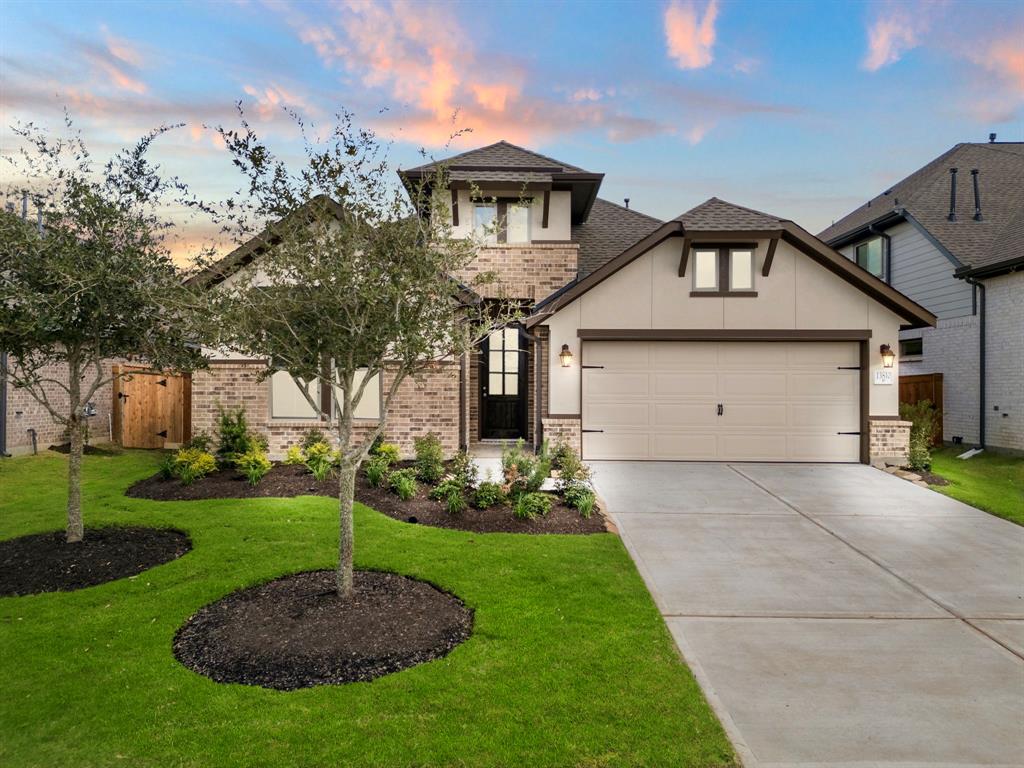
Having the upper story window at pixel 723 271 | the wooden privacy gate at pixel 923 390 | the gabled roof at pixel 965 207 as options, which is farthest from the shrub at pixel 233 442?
the gabled roof at pixel 965 207

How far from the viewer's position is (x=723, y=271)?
11.9 m

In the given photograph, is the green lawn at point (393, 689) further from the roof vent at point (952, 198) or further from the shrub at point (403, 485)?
the roof vent at point (952, 198)

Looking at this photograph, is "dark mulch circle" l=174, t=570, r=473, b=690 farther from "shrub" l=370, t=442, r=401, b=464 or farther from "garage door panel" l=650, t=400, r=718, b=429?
"garage door panel" l=650, t=400, r=718, b=429

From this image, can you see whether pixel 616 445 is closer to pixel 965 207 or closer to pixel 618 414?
pixel 618 414

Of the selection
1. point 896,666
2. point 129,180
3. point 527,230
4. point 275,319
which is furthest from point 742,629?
point 527,230

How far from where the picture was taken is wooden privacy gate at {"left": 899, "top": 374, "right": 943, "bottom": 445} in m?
15.0

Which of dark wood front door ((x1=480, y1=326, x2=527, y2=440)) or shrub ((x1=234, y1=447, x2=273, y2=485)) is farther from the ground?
dark wood front door ((x1=480, y1=326, x2=527, y2=440))

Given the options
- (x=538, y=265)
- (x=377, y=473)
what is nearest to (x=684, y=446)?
(x=538, y=265)

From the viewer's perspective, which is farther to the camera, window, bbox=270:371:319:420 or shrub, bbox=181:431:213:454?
window, bbox=270:371:319:420

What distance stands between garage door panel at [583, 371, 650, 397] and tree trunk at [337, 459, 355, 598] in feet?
25.0

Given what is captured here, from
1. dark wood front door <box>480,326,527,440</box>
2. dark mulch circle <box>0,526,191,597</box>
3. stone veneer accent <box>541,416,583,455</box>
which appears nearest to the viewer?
dark mulch circle <box>0,526,191,597</box>

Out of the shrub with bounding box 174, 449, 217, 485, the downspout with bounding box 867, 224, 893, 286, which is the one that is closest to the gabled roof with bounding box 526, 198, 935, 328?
the shrub with bounding box 174, 449, 217, 485

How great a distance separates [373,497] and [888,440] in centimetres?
996

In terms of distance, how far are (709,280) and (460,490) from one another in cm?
699
